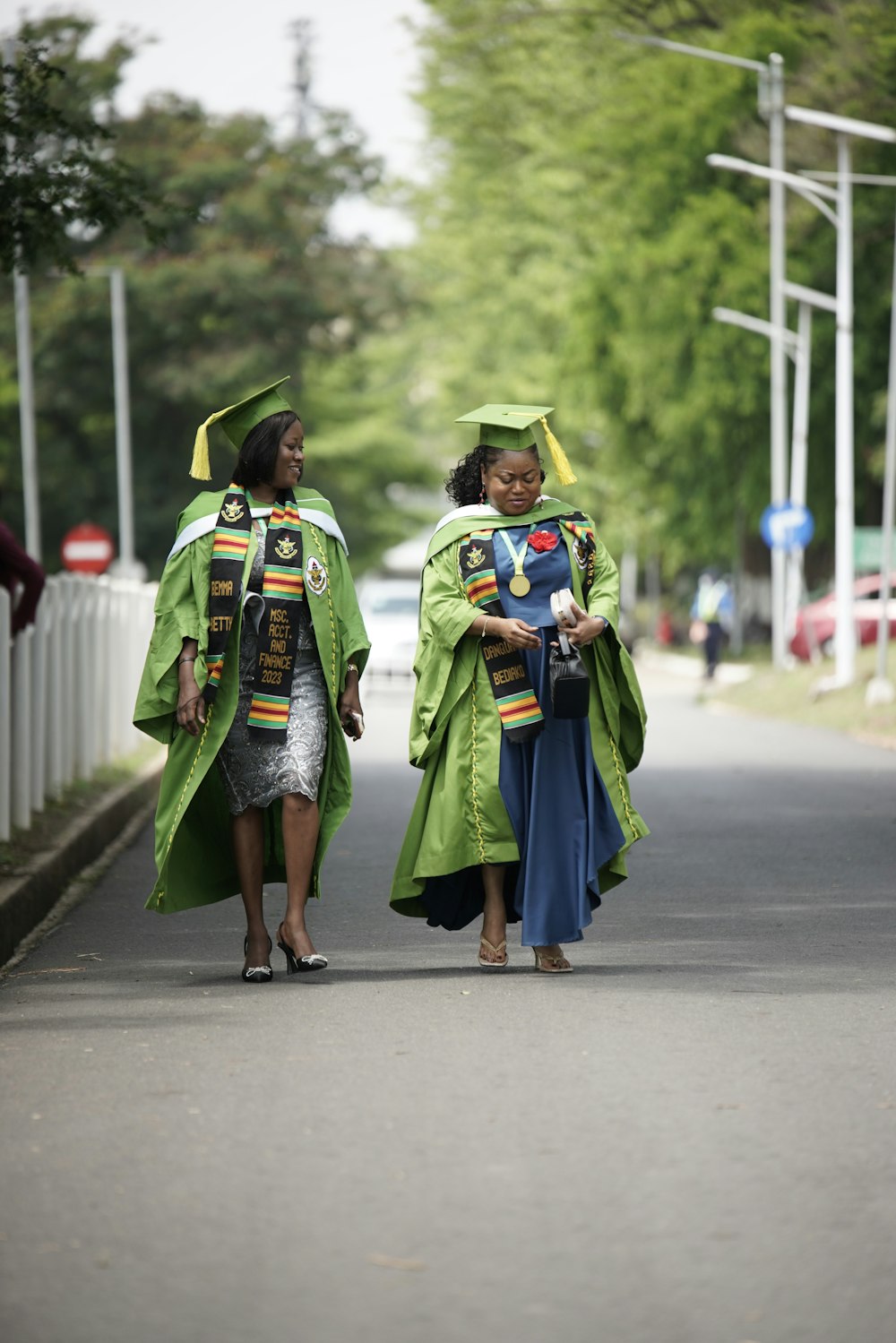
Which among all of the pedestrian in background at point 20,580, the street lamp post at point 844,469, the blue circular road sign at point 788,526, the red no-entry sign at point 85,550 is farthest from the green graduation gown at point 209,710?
the red no-entry sign at point 85,550

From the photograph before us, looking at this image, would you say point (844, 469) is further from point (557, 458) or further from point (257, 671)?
point (257, 671)

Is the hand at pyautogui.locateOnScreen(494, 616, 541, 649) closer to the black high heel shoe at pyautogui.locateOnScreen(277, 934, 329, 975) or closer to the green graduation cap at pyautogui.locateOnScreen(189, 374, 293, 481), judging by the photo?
the green graduation cap at pyautogui.locateOnScreen(189, 374, 293, 481)

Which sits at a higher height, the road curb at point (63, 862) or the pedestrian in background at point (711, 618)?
the pedestrian in background at point (711, 618)

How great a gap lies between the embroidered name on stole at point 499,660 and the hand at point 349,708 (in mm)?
456

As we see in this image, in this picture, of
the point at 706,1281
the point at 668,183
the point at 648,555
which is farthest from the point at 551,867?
the point at 648,555

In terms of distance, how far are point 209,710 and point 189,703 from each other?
0.17m

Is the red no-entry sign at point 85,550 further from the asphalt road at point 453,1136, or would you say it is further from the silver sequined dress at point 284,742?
the silver sequined dress at point 284,742

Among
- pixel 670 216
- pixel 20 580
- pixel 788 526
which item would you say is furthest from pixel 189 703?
pixel 670 216

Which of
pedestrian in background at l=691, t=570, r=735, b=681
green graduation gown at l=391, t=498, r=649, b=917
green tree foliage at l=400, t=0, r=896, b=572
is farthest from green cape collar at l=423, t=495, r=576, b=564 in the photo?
green tree foliage at l=400, t=0, r=896, b=572

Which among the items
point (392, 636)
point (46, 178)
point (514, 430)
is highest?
point (46, 178)

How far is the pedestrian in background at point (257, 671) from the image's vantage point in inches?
314

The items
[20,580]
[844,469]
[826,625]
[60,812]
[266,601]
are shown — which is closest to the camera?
[266,601]

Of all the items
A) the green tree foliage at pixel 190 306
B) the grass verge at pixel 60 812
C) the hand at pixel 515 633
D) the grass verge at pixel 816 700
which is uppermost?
Answer: the green tree foliage at pixel 190 306

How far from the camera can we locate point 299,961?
8258 mm
